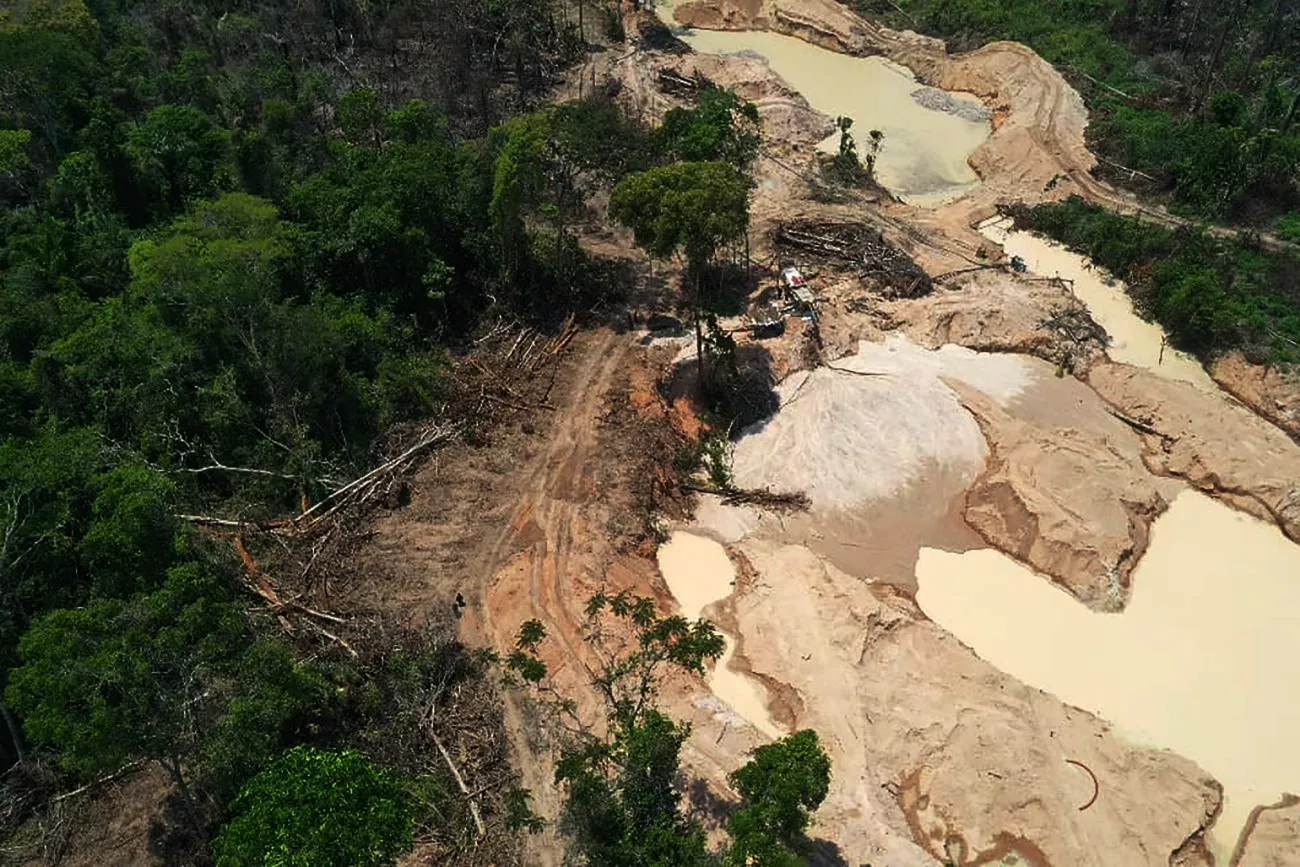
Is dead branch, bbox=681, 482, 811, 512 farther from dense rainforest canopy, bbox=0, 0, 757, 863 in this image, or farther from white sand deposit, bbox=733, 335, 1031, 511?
dense rainforest canopy, bbox=0, 0, 757, 863

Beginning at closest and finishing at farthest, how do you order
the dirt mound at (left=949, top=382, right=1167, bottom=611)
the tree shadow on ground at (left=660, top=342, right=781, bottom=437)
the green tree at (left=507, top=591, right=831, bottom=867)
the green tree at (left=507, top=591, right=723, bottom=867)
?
the green tree at (left=507, top=591, right=831, bottom=867) < the green tree at (left=507, top=591, right=723, bottom=867) < the dirt mound at (left=949, top=382, right=1167, bottom=611) < the tree shadow on ground at (left=660, top=342, right=781, bottom=437)

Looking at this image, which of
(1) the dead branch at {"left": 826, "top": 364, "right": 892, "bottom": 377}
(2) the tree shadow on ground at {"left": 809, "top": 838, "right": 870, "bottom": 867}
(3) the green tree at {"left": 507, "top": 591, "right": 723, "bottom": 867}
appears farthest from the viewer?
(1) the dead branch at {"left": 826, "top": 364, "right": 892, "bottom": 377}

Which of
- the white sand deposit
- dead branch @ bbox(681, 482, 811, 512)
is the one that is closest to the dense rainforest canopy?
the white sand deposit

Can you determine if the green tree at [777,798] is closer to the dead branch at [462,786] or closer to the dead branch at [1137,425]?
the dead branch at [462,786]

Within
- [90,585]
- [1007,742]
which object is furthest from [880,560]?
[90,585]

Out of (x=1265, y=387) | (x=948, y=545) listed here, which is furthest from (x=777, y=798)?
(x=1265, y=387)

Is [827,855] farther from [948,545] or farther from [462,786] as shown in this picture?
[948,545]
